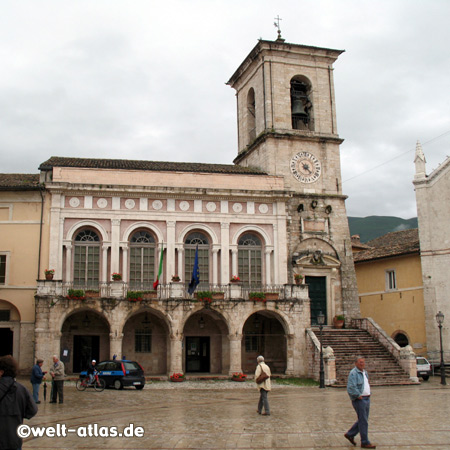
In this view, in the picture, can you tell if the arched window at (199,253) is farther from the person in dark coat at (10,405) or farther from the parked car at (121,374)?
the person in dark coat at (10,405)

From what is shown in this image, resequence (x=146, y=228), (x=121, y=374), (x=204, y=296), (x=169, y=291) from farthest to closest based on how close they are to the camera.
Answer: (x=146, y=228), (x=169, y=291), (x=204, y=296), (x=121, y=374)

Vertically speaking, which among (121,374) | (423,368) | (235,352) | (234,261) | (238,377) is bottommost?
(238,377)

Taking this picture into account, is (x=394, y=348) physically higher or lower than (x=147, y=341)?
lower

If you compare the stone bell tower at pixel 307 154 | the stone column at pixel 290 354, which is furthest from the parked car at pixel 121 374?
the stone bell tower at pixel 307 154

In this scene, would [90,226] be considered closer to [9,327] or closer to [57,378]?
[9,327]

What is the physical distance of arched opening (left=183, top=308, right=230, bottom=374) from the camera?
32.1 metres

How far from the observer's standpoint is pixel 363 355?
98.3 feet

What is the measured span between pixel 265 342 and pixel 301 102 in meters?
15.0

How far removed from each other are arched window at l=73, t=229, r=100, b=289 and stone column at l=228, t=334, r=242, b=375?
301 inches

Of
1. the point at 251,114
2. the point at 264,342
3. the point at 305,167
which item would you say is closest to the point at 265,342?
the point at 264,342

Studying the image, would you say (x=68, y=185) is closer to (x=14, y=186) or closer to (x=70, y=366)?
(x=14, y=186)

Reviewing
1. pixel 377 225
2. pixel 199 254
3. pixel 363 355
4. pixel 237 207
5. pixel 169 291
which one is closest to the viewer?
pixel 363 355

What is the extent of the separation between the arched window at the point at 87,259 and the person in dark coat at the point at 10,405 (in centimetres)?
2370

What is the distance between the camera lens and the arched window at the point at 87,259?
103 ft
